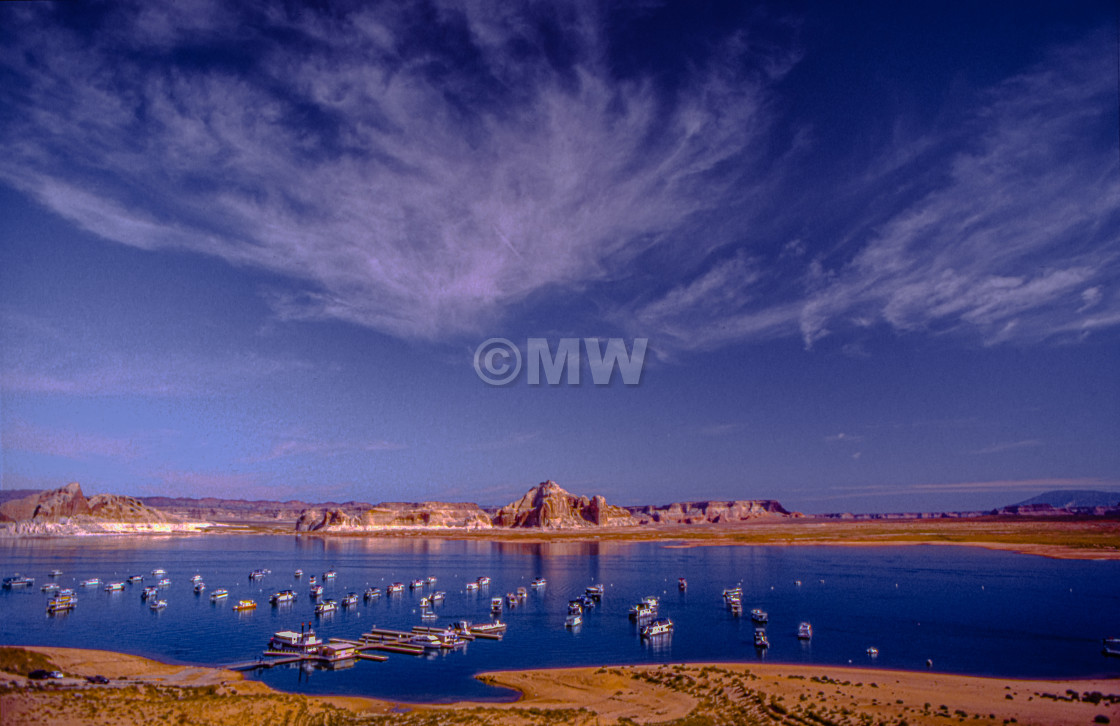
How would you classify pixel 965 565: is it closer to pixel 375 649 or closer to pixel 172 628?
pixel 375 649

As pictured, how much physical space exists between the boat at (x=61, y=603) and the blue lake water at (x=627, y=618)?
1872mm

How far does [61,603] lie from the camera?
69500mm

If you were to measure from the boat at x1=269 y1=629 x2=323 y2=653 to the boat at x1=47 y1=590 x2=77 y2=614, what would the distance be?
118ft

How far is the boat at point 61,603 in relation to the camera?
6757 cm

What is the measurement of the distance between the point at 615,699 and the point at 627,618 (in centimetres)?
2947

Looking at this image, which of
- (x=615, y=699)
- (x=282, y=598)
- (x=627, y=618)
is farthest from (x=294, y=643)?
(x=627, y=618)

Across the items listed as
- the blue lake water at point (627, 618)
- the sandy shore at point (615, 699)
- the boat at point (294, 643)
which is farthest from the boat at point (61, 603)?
the boat at point (294, 643)

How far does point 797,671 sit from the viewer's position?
41.9m

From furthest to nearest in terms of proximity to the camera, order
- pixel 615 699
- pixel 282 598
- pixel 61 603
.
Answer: pixel 282 598, pixel 61 603, pixel 615 699

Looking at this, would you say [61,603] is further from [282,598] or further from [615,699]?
[615,699]

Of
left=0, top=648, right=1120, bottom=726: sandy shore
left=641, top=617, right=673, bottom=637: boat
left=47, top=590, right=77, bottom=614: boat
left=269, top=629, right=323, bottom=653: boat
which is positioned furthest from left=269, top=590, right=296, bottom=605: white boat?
left=641, top=617, right=673, bottom=637: boat

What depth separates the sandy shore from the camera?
3055 cm

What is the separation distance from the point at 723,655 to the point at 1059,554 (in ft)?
357

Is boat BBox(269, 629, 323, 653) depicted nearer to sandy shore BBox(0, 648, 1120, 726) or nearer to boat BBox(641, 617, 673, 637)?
sandy shore BBox(0, 648, 1120, 726)
